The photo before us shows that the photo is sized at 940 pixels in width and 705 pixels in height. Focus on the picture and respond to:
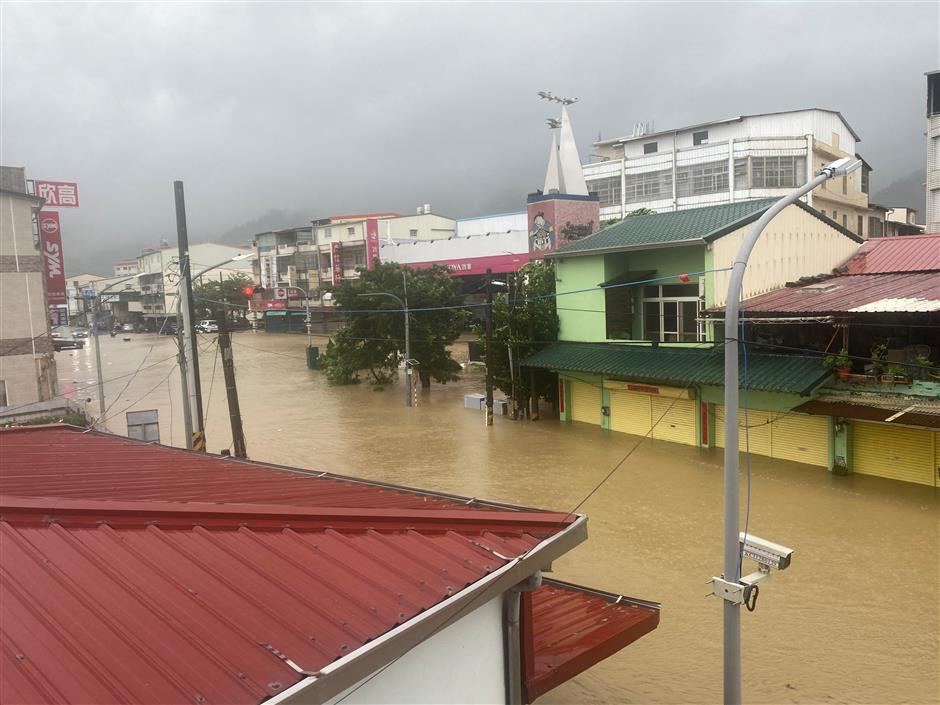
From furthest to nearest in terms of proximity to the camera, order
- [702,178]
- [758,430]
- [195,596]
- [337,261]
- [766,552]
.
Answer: [337,261] → [702,178] → [758,430] → [766,552] → [195,596]

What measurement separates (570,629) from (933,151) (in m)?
39.4

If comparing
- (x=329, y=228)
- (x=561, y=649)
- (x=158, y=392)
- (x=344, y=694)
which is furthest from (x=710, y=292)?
(x=329, y=228)

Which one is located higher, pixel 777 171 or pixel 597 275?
pixel 777 171

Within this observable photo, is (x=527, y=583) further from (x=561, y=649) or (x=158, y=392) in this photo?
(x=158, y=392)

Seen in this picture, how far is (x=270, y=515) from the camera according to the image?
5512mm

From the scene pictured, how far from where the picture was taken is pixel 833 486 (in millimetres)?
18312

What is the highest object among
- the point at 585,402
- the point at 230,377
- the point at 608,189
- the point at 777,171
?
the point at 608,189

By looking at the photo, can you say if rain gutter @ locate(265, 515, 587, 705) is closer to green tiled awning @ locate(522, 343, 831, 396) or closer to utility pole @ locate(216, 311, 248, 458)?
utility pole @ locate(216, 311, 248, 458)

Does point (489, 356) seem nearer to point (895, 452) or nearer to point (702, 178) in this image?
point (895, 452)

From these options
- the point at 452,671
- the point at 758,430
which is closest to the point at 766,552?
the point at 452,671

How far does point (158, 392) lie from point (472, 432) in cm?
2283

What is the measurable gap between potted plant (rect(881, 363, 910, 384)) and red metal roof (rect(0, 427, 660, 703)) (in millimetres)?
13883

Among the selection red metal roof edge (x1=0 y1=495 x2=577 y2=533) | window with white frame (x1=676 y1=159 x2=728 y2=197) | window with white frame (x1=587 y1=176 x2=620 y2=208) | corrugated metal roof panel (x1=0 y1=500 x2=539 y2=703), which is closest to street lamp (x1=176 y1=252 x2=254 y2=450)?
red metal roof edge (x1=0 y1=495 x2=577 y2=533)

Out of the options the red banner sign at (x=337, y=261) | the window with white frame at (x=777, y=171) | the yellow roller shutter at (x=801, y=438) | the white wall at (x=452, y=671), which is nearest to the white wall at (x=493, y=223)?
the red banner sign at (x=337, y=261)
